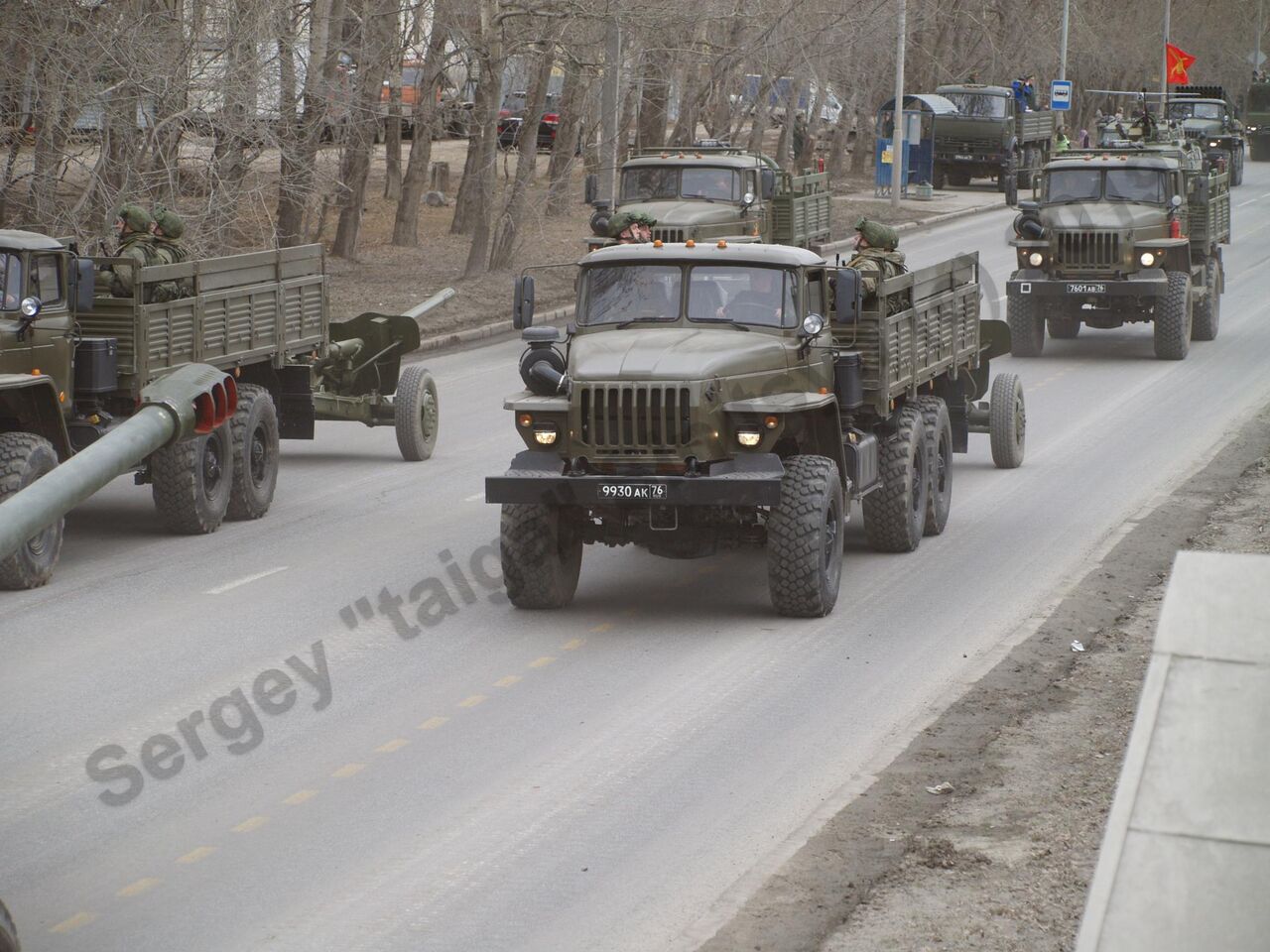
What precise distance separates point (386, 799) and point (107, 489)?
28.2 ft

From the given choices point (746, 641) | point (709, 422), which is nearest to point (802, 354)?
point (709, 422)

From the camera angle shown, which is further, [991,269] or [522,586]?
[991,269]

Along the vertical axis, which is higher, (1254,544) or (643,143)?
(643,143)

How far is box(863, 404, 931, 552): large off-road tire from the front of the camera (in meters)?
13.6

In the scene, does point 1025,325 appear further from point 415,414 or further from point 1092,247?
point 415,414

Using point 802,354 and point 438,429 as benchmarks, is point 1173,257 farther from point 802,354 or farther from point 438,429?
point 802,354

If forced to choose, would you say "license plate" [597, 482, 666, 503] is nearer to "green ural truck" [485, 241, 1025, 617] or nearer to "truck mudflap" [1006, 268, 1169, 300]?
"green ural truck" [485, 241, 1025, 617]

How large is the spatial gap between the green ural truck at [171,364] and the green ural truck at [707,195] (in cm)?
736

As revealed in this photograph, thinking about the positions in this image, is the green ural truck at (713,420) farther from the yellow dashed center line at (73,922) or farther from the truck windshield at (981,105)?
the truck windshield at (981,105)

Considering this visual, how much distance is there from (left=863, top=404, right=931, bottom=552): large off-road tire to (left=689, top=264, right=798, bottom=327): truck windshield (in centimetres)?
155

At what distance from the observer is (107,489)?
54.4ft

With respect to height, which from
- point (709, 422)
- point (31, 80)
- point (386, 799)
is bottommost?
point (386, 799)

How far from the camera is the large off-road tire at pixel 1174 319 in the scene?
23969mm

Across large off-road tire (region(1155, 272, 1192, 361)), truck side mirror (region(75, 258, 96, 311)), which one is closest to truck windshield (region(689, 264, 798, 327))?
truck side mirror (region(75, 258, 96, 311))
